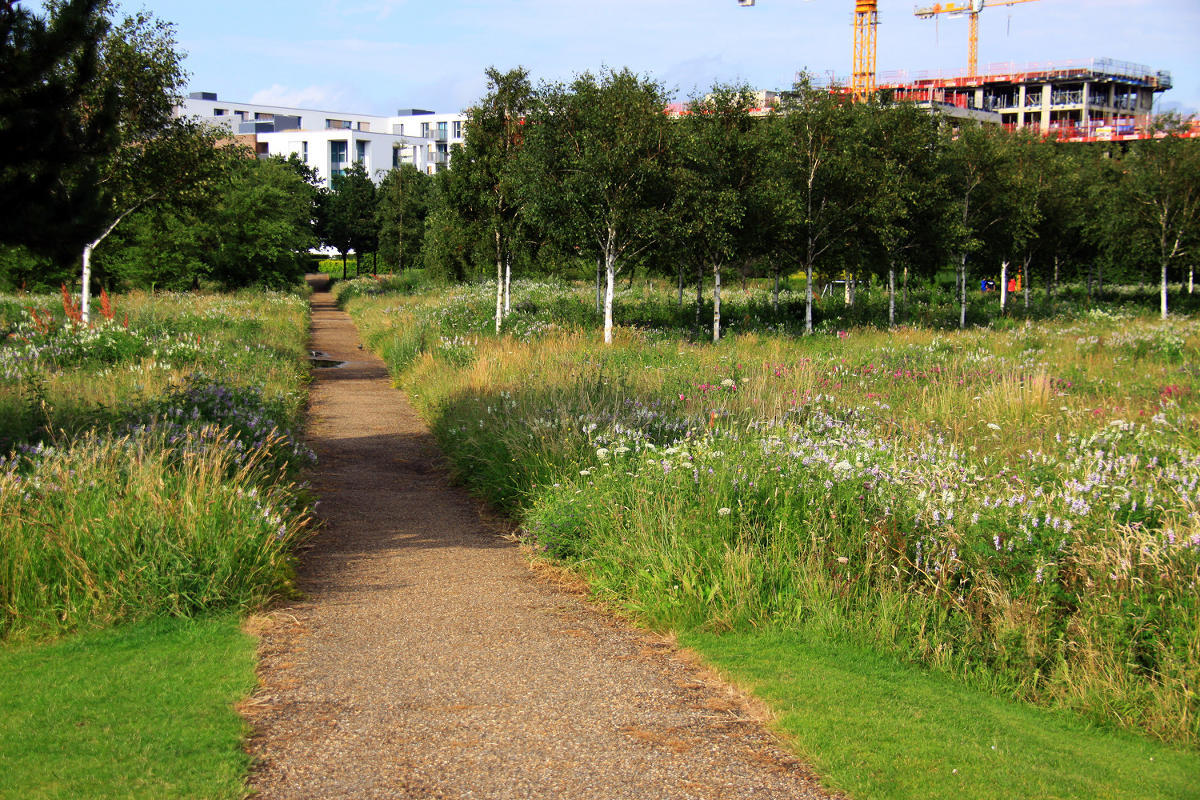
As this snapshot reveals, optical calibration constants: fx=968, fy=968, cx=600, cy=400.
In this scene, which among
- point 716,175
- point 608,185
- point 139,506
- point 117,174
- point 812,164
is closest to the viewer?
point 139,506

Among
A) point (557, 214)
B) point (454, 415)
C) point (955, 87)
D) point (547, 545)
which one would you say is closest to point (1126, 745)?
point (547, 545)

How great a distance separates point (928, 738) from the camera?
163 inches

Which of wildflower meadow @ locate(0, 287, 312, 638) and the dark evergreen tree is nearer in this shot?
wildflower meadow @ locate(0, 287, 312, 638)

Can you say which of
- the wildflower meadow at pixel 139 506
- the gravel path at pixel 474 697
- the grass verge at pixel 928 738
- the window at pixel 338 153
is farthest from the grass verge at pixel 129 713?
the window at pixel 338 153

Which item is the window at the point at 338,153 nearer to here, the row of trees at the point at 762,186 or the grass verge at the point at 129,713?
the row of trees at the point at 762,186

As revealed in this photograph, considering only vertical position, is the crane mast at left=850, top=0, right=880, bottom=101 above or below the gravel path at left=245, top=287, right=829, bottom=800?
above

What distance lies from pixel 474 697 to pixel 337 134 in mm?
105781

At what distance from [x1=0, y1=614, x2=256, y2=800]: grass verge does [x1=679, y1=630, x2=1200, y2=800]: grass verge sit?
238cm

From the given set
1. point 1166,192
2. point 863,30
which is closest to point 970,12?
point 863,30

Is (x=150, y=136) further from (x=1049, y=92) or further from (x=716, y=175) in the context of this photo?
(x=1049, y=92)

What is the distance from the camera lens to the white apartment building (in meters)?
103

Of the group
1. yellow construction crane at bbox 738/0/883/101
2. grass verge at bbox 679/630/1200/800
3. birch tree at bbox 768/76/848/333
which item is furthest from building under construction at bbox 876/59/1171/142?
grass verge at bbox 679/630/1200/800

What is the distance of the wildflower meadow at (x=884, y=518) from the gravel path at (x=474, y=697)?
2.07 feet

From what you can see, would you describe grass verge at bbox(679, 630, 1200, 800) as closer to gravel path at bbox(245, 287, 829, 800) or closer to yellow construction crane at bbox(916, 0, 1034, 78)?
gravel path at bbox(245, 287, 829, 800)
